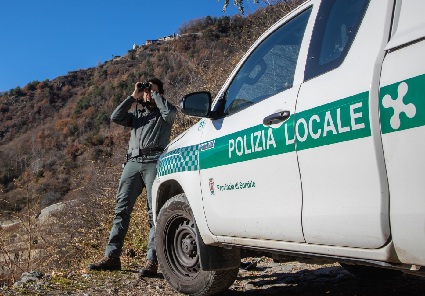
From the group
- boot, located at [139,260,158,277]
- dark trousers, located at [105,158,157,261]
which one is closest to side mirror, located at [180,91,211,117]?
dark trousers, located at [105,158,157,261]

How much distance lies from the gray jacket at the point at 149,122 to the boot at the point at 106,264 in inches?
41.1

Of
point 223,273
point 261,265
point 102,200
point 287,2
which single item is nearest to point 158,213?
point 223,273

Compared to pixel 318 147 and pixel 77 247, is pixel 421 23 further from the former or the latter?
pixel 77 247

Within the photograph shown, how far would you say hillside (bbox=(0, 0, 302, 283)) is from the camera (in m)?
8.07

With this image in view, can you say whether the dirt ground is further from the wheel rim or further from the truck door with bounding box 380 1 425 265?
the truck door with bounding box 380 1 425 265

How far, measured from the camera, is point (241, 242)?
106 inches

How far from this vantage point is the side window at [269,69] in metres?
2.51

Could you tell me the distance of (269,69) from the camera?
280cm

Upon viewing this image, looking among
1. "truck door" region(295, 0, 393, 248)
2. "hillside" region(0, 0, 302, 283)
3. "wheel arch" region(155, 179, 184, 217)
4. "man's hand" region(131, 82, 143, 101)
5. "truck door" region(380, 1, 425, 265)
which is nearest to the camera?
"truck door" region(380, 1, 425, 265)

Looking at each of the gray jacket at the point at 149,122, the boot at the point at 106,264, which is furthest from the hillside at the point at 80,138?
the gray jacket at the point at 149,122

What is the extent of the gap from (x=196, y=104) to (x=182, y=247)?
1.11 meters

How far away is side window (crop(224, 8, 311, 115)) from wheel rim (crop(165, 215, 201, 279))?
950 mm

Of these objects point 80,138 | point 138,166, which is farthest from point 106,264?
point 80,138

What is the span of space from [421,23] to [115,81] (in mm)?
65005
